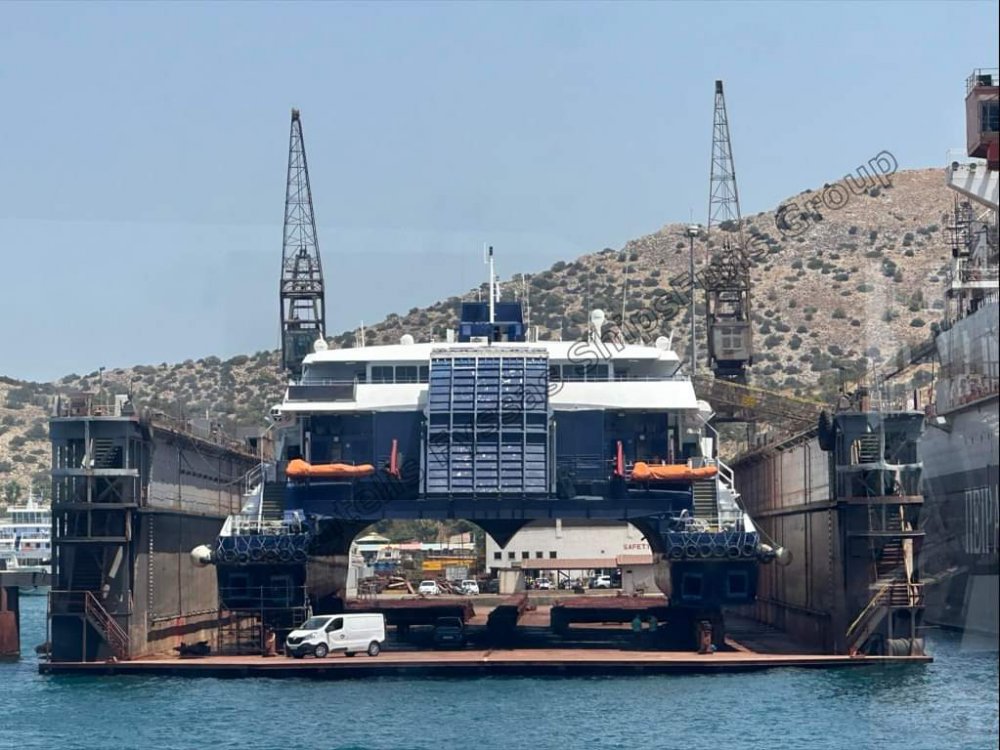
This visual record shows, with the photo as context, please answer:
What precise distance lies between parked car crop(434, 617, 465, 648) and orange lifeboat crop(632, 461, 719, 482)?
335 inches

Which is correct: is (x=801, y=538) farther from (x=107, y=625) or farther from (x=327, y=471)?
(x=107, y=625)

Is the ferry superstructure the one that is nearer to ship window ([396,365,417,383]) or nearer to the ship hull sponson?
ship window ([396,365,417,383])

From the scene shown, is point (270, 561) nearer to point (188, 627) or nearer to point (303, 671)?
point (303, 671)

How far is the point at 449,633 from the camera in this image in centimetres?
5744

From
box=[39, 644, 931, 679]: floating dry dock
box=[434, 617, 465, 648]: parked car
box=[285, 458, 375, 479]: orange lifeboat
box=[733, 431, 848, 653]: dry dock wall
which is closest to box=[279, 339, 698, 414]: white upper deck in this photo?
box=[285, 458, 375, 479]: orange lifeboat

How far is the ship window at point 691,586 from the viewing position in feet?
176

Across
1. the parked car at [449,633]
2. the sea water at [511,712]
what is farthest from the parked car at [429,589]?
the sea water at [511,712]

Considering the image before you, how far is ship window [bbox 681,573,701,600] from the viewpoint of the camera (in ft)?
176

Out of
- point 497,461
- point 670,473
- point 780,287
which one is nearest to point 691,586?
point 670,473

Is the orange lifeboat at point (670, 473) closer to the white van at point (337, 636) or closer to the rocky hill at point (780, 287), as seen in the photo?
the white van at point (337, 636)

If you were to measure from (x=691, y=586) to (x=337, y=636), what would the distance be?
11.1 m

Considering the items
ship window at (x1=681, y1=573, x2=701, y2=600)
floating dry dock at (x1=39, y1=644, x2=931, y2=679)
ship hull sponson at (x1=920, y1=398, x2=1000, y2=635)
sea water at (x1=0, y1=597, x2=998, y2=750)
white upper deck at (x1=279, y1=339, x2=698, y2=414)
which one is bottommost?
sea water at (x1=0, y1=597, x2=998, y2=750)

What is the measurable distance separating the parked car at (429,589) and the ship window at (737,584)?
41.8 metres

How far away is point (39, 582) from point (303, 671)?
1035 inches
